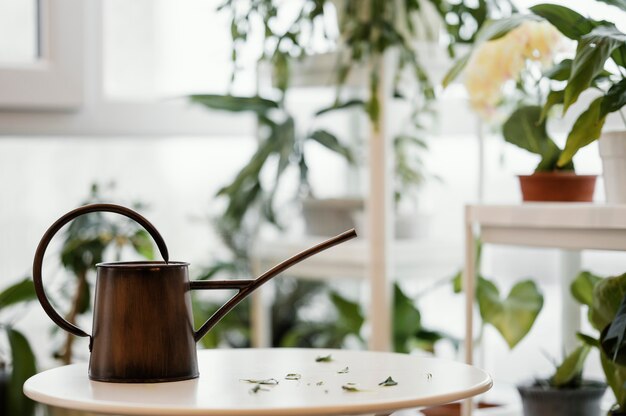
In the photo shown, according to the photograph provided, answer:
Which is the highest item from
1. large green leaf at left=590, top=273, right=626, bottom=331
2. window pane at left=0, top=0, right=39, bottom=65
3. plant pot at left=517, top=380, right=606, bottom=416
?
window pane at left=0, top=0, right=39, bottom=65

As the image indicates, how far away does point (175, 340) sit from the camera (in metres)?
1.18

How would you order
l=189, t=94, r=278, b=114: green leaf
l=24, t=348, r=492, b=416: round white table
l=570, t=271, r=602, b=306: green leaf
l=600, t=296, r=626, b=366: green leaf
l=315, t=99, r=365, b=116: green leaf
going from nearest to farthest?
l=24, t=348, r=492, b=416: round white table → l=600, t=296, r=626, b=366: green leaf → l=570, t=271, r=602, b=306: green leaf → l=315, t=99, r=365, b=116: green leaf → l=189, t=94, r=278, b=114: green leaf

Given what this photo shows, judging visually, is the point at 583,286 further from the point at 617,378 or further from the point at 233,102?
the point at 233,102

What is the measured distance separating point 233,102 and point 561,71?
941 millimetres

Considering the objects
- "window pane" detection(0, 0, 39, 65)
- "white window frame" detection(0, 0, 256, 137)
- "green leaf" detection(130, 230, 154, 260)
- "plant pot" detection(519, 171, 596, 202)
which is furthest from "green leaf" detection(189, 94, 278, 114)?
"plant pot" detection(519, 171, 596, 202)

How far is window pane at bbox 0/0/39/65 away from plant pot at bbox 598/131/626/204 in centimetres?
141

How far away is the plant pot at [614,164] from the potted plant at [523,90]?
111mm

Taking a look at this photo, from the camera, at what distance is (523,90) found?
1985 mm

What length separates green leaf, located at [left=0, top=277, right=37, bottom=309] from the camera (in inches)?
84.9

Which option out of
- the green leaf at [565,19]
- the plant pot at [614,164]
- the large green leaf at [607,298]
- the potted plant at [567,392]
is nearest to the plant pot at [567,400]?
the potted plant at [567,392]

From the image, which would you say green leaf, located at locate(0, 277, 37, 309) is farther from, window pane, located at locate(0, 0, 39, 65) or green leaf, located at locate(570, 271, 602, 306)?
green leaf, located at locate(570, 271, 602, 306)

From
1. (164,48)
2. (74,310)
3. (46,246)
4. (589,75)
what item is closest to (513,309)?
(589,75)

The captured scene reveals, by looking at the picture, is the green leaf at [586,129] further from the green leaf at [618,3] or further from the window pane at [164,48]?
the window pane at [164,48]

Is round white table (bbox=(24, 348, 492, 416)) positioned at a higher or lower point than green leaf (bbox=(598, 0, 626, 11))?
lower
